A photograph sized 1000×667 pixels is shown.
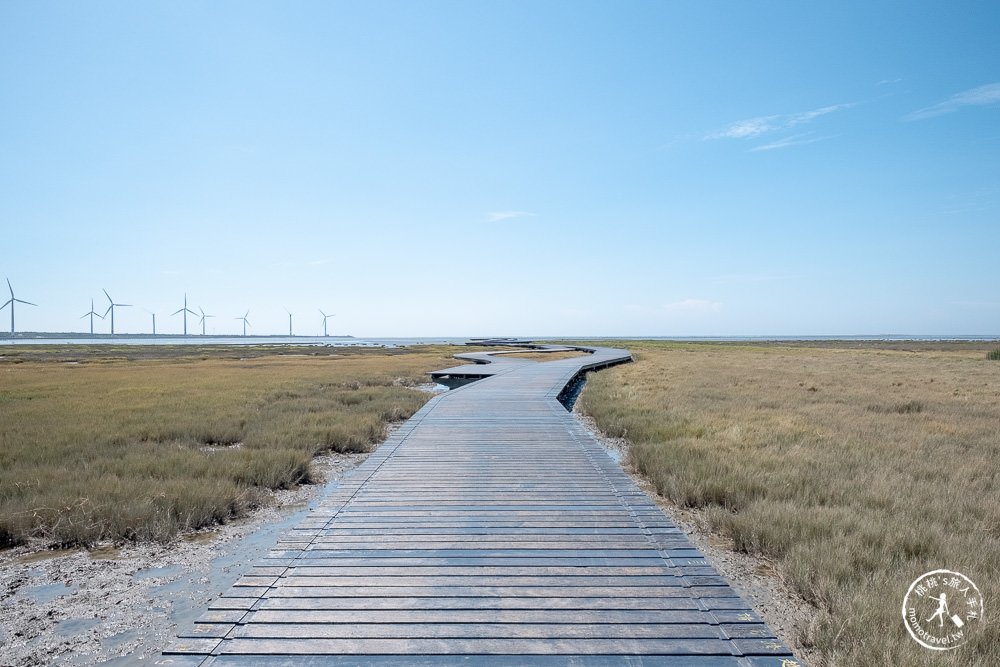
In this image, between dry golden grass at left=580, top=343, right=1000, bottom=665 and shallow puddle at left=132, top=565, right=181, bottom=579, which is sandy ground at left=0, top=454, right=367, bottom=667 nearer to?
shallow puddle at left=132, top=565, right=181, bottom=579

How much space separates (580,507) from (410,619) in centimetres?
274

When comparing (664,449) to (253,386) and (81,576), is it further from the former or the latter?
(253,386)

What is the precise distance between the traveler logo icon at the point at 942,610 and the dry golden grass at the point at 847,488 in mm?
77

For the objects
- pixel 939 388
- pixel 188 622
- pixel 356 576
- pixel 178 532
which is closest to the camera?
pixel 356 576

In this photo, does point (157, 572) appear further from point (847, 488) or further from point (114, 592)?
point (847, 488)

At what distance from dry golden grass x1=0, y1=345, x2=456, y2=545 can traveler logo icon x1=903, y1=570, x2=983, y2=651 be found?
722 cm

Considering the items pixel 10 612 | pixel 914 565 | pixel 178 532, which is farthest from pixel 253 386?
pixel 914 565

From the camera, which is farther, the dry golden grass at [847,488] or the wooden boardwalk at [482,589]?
the dry golden grass at [847,488]

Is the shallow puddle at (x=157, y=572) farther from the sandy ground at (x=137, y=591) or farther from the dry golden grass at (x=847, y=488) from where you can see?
the dry golden grass at (x=847, y=488)

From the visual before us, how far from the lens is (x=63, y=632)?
4238 mm

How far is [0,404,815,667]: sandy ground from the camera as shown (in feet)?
13.2

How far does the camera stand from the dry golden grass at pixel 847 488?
3.92m

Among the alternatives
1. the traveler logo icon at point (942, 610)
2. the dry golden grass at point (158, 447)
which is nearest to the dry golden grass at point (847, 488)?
the traveler logo icon at point (942, 610)

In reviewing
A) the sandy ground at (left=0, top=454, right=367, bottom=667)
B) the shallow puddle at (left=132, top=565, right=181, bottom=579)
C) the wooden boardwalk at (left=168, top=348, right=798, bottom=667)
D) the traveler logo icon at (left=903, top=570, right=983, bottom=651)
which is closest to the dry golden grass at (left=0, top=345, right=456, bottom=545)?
the sandy ground at (left=0, top=454, right=367, bottom=667)
